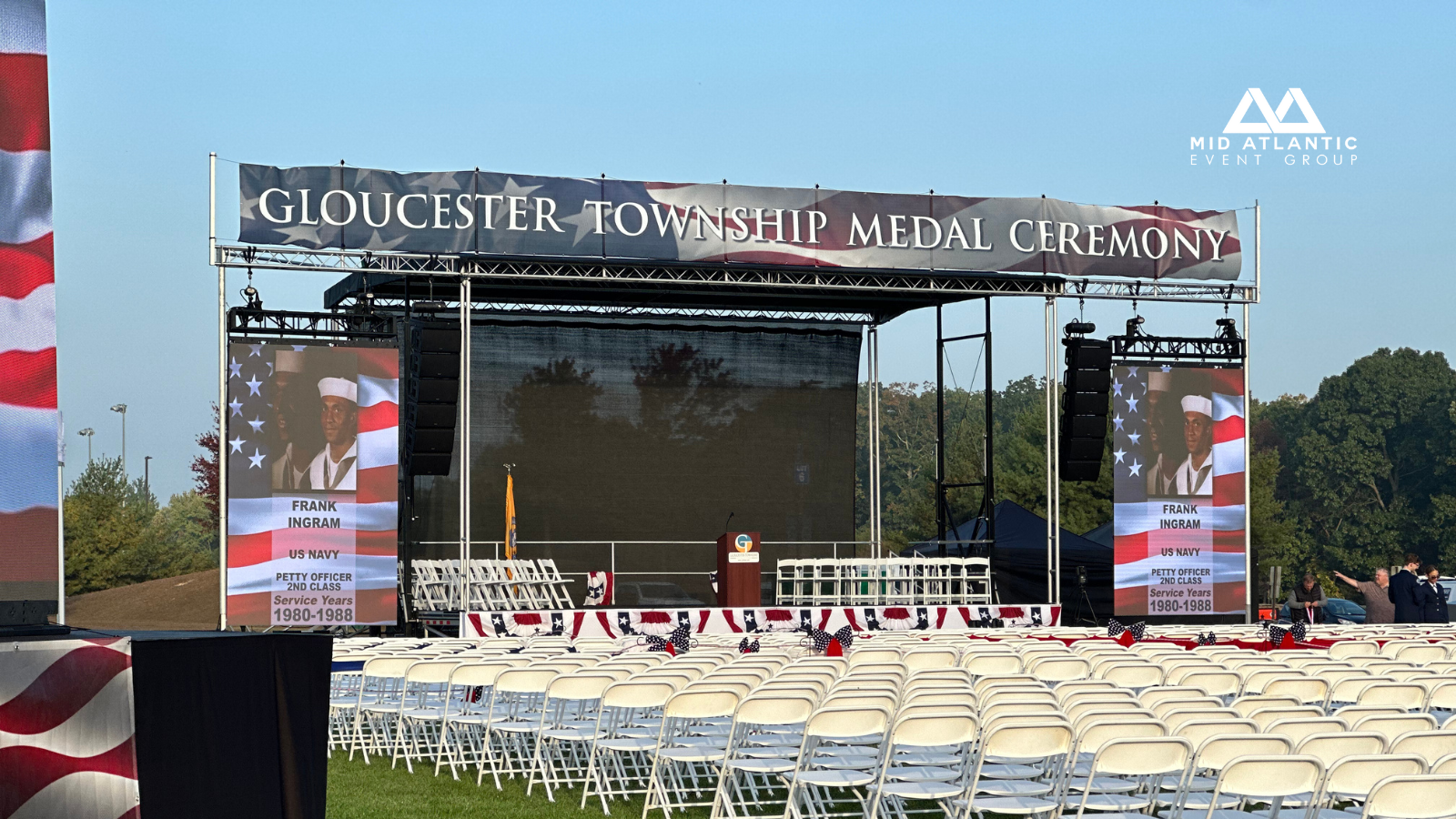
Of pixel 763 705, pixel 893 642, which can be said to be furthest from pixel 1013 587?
pixel 763 705

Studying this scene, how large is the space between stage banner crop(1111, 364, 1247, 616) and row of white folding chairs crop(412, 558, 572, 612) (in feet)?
19.3

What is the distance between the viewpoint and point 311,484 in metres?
13.2

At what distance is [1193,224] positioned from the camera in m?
16.0

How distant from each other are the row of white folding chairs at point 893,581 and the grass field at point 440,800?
8896mm

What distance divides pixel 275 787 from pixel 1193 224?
46.3 feet

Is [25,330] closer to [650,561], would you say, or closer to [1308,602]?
[1308,602]

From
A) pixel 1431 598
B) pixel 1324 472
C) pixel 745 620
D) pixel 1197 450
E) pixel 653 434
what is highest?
pixel 653 434

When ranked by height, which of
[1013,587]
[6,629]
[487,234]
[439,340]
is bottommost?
[1013,587]

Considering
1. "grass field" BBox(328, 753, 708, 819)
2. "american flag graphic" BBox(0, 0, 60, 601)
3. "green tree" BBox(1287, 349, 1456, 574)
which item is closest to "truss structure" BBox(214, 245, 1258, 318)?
"grass field" BBox(328, 753, 708, 819)

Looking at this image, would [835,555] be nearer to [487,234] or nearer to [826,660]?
[487,234]

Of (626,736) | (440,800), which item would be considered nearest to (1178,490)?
(626,736)

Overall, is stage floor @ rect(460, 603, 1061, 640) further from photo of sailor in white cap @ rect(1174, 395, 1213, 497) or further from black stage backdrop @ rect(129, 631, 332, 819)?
black stage backdrop @ rect(129, 631, 332, 819)

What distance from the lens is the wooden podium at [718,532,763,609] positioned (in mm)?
15438

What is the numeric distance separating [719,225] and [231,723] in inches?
460
